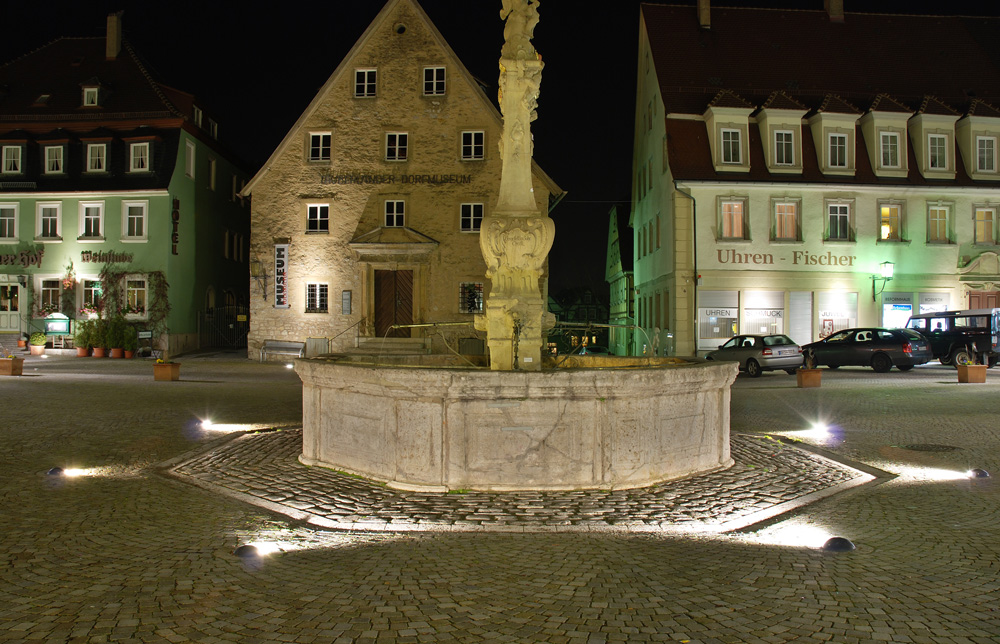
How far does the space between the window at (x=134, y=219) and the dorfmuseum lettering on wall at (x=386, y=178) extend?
881cm

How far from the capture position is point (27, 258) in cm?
3472

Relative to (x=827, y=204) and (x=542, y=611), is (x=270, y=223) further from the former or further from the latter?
(x=542, y=611)

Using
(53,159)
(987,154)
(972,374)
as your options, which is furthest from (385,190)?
(987,154)

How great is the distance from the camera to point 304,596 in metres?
4.59

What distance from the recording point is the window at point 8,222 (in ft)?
115

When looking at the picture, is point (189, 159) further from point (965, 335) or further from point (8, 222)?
point (965, 335)

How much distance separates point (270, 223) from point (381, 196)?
4.66m

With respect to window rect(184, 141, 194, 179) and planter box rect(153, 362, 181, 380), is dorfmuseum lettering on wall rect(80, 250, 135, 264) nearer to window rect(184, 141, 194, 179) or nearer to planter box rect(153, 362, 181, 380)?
window rect(184, 141, 194, 179)

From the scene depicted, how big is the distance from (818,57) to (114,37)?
108ft

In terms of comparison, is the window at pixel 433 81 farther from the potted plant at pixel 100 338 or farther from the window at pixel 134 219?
the potted plant at pixel 100 338

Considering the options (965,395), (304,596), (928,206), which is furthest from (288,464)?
(928,206)

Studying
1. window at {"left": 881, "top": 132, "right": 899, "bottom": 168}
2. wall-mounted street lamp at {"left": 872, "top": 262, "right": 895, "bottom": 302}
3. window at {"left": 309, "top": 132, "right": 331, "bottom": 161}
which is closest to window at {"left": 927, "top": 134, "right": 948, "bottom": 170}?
window at {"left": 881, "top": 132, "right": 899, "bottom": 168}

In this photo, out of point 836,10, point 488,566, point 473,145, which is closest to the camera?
point 488,566

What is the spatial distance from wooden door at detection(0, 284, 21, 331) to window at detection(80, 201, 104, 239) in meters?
3.83
